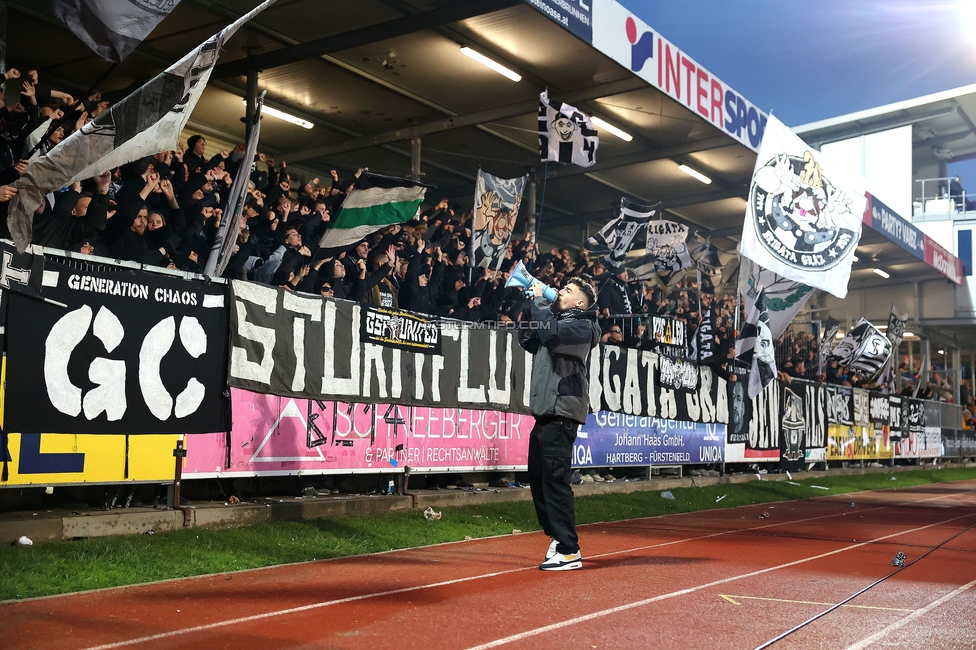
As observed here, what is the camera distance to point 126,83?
706 inches

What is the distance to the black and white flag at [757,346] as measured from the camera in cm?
1849

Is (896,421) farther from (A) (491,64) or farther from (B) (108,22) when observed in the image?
(B) (108,22)

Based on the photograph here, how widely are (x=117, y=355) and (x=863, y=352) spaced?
24.7m

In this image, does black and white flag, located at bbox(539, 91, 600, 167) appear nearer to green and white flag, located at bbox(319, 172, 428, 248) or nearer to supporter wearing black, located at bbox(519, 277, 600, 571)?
green and white flag, located at bbox(319, 172, 428, 248)

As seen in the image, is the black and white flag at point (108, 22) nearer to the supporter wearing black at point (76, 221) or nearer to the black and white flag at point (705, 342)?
the supporter wearing black at point (76, 221)

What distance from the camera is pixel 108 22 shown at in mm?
7957

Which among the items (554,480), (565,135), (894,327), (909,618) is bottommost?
(909,618)

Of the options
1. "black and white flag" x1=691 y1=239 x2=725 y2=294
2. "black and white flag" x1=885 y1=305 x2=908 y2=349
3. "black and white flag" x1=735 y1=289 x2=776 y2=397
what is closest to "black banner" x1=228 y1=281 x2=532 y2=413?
"black and white flag" x1=735 y1=289 x2=776 y2=397

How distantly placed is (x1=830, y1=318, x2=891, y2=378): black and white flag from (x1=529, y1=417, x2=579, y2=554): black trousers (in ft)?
74.7

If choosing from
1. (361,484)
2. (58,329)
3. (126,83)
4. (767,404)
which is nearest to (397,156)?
(126,83)

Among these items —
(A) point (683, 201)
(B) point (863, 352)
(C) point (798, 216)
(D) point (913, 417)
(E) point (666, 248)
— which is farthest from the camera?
(D) point (913, 417)

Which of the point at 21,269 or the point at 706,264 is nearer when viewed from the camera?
the point at 21,269

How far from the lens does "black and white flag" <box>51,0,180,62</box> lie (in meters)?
7.83

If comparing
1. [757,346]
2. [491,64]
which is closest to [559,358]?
[491,64]
